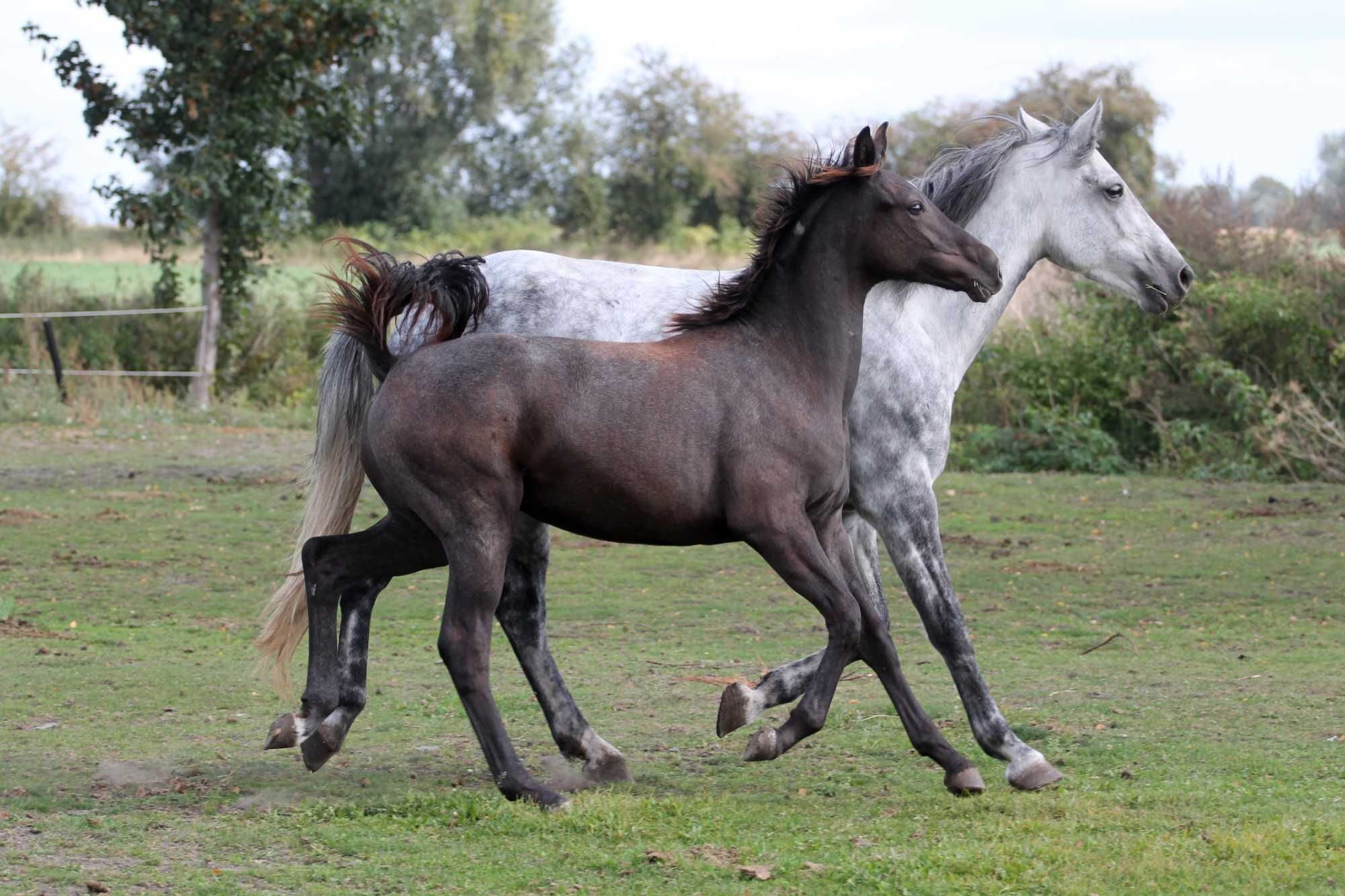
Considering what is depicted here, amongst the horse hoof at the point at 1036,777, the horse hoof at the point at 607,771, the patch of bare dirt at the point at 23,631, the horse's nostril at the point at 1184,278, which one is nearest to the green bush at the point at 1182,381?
the horse's nostril at the point at 1184,278

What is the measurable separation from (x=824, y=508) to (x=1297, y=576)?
247 inches

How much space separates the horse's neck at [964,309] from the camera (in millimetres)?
6016

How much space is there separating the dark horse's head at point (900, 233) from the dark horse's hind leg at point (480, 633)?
1581mm

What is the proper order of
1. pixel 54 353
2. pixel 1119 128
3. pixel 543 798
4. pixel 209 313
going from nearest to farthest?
pixel 543 798 → pixel 54 353 → pixel 209 313 → pixel 1119 128

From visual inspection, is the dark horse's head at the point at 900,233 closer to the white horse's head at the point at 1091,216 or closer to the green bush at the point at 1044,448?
the white horse's head at the point at 1091,216

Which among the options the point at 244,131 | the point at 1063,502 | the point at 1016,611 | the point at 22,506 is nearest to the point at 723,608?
the point at 1016,611

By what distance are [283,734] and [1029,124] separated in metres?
3.93

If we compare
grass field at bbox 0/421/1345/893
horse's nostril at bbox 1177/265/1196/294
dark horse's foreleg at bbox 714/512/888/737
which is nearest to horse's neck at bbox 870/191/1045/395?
horse's nostril at bbox 1177/265/1196/294

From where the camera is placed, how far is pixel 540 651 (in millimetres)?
5711

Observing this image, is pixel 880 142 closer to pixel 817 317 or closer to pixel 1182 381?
pixel 817 317

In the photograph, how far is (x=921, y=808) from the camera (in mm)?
4969

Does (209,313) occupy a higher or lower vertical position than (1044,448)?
higher

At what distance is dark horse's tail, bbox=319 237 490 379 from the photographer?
17.1ft

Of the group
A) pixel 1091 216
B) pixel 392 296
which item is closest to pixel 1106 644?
pixel 1091 216
